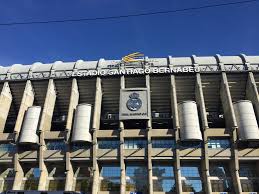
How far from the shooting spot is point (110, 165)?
56.4 meters

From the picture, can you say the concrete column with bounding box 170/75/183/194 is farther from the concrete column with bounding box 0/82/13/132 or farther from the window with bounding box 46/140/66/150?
the concrete column with bounding box 0/82/13/132

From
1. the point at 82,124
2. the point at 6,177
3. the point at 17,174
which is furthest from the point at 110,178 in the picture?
the point at 6,177

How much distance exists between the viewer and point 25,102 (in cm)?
6228

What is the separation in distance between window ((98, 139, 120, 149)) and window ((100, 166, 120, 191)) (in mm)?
3970

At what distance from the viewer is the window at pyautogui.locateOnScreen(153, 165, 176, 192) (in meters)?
53.0

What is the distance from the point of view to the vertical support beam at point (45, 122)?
5472 cm

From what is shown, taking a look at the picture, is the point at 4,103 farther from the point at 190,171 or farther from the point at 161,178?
the point at 190,171

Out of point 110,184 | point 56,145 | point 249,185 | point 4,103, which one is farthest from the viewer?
point 4,103

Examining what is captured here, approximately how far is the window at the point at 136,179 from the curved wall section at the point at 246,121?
1908cm

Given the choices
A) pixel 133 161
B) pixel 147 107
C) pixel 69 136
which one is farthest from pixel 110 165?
pixel 147 107

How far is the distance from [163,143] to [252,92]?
21.3 m

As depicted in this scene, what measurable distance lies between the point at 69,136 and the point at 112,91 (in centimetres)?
1442

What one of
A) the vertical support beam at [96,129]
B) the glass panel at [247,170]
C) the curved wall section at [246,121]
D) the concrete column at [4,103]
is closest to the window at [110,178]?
the vertical support beam at [96,129]

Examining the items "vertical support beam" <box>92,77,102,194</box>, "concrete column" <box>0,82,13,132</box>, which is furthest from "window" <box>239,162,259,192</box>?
"concrete column" <box>0,82,13,132</box>
